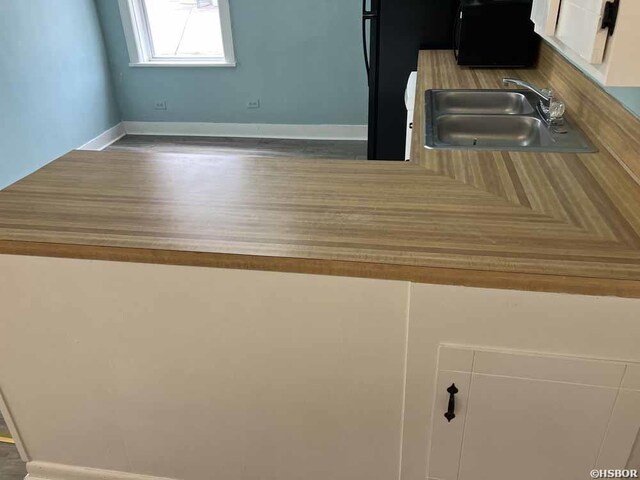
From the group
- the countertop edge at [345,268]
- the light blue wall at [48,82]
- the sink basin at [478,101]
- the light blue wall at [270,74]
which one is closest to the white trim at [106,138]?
the light blue wall at [48,82]

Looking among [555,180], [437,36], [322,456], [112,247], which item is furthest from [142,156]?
[437,36]

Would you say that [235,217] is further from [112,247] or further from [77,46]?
[77,46]

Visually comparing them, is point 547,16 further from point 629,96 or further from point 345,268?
point 345,268

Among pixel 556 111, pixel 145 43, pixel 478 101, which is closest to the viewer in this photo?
pixel 556 111

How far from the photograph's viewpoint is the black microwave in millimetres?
2426

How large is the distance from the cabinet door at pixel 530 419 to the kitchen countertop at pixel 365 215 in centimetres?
20

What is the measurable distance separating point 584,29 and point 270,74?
3664 mm

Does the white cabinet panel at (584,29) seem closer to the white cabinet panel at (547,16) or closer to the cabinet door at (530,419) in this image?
the white cabinet panel at (547,16)

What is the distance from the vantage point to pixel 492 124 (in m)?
2.02

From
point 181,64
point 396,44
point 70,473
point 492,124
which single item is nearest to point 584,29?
point 492,124

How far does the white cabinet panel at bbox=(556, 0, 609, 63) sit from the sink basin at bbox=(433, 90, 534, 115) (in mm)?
894

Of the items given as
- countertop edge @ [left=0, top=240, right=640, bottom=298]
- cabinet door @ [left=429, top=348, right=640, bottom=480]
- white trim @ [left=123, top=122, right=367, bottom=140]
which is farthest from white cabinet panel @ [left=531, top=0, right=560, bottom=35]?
white trim @ [left=123, top=122, right=367, bottom=140]

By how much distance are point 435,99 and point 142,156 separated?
1.21 metres

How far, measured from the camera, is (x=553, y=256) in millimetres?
1013
